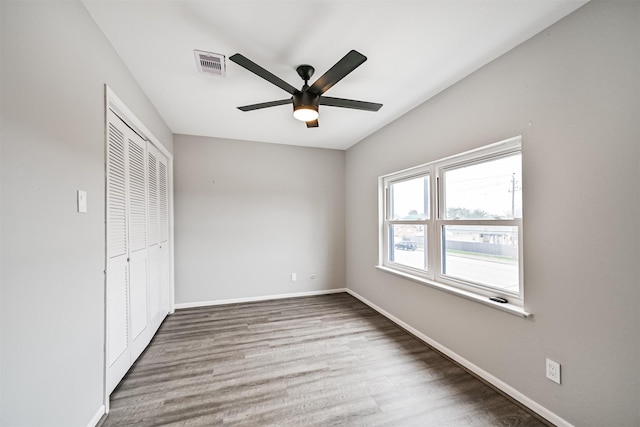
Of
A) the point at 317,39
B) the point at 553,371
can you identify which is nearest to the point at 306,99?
the point at 317,39

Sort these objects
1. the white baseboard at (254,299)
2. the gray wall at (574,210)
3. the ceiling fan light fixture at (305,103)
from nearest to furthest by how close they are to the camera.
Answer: the gray wall at (574,210) → the ceiling fan light fixture at (305,103) → the white baseboard at (254,299)

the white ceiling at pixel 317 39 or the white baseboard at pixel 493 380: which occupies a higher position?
the white ceiling at pixel 317 39

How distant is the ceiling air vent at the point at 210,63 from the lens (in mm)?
1888

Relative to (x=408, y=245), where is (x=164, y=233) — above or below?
above

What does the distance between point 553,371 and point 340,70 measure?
2.40 metres

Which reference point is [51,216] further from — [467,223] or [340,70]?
[467,223]

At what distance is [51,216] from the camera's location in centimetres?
119

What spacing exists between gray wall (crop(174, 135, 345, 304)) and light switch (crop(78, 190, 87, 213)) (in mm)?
2313

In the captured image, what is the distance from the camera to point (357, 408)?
1739 mm

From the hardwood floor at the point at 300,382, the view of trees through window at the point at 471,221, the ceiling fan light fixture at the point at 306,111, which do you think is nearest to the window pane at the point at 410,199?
the view of trees through window at the point at 471,221

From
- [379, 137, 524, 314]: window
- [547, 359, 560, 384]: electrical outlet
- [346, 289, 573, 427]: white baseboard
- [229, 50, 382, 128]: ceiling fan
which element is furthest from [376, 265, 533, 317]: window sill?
[229, 50, 382, 128]: ceiling fan

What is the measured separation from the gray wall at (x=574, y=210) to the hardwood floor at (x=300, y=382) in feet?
1.32

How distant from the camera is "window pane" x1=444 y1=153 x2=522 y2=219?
190cm

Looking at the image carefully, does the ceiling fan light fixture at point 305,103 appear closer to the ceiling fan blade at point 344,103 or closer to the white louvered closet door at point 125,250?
the ceiling fan blade at point 344,103
